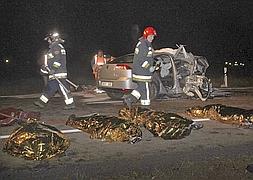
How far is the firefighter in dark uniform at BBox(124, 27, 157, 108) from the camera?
1051 cm

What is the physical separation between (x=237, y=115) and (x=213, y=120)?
73 cm

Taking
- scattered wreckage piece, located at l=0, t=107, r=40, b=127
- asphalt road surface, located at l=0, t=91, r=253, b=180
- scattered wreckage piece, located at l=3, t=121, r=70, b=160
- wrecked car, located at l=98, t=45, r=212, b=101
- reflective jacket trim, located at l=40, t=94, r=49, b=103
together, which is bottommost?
asphalt road surface, located at l=0, t=91, r=253, b=180

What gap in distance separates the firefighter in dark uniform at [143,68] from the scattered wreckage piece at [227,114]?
1.44 meters

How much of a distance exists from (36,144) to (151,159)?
63.5 inches

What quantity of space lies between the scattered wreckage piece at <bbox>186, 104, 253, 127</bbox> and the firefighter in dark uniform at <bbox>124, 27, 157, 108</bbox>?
4.71 ft

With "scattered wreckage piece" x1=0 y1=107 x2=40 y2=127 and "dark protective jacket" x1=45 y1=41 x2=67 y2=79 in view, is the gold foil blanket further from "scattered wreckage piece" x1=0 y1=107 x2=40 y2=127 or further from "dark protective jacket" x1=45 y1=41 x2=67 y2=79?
"dark protective jacket" x1=45 y1=41 x2=67 y2=79

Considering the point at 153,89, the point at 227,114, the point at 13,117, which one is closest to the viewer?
the point at 13,117

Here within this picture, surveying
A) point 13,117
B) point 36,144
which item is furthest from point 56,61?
point 36,144

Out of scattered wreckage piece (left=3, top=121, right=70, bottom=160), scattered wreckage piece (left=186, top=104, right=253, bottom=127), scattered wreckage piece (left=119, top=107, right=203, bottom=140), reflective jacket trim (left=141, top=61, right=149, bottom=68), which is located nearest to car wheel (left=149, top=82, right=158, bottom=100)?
reflective jacket trim (left=141, top=61, right=149, bottom=68)

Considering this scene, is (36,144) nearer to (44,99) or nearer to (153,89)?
(44,99)

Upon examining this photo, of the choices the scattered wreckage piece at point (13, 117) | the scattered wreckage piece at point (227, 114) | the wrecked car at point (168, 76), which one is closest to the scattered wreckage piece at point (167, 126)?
the scattered wreckage piece at point (227, 114)

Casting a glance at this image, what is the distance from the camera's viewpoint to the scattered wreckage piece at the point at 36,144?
6.02 m

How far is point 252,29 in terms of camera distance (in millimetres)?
50500

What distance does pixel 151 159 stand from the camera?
6.08 m
